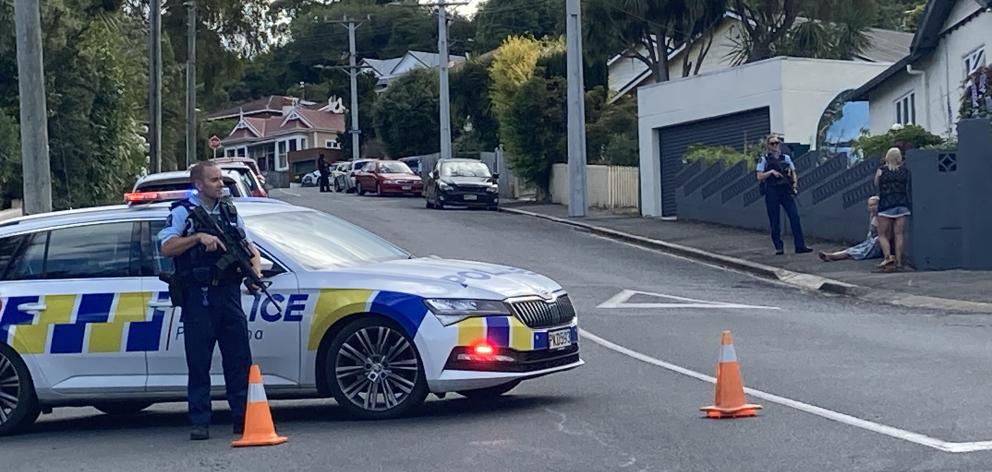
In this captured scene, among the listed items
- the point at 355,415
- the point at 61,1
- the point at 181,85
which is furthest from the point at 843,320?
the point at 181,85

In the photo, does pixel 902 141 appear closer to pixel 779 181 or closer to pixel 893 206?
pixel 779 181

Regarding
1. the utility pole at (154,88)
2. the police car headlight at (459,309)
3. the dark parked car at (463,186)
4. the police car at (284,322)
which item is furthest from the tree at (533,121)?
the police car headlight at (459,309)

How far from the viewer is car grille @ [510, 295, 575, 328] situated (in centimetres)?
978

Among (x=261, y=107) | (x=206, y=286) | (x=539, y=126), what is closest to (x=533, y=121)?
(x=539, y=126)

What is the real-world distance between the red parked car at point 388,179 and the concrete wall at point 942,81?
2220cm

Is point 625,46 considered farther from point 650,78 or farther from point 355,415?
point 355,415

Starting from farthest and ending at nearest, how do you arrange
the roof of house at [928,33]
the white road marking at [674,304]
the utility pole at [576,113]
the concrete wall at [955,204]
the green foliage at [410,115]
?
the green foliage at [410,115] < the utility pole at [576,113] < the roof of house at [928,33] < the concrete wall at [955,204] < the white road marking at [674,304]

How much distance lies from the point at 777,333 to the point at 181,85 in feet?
152

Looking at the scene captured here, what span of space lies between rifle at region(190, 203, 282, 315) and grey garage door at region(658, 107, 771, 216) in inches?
914

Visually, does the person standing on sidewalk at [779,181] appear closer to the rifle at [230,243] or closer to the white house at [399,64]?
the rifle at [230,243]

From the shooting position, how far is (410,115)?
72.6m

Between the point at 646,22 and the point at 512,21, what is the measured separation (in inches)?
1512

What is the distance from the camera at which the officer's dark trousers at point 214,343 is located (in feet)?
30.6

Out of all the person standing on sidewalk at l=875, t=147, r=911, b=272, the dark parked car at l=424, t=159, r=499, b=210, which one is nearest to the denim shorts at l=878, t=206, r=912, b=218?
the person standing on sidewalk at l=875, t=147, r=911, b=272
